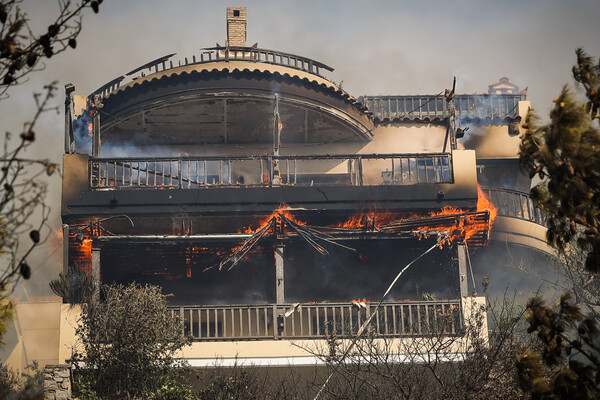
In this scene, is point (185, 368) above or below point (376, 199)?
below

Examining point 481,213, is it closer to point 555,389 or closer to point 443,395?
point 443,395

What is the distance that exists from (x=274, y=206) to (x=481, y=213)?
5039 mm

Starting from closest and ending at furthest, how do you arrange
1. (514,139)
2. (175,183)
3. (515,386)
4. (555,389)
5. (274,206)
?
(555,389), (515,386), (274,206), (175,183), (514,139)

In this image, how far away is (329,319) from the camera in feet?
77.8

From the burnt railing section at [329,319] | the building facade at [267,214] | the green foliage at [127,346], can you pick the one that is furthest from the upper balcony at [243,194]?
the green foliage at [127,346]

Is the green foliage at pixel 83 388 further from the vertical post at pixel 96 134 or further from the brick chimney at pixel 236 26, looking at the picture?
the brick chimney at pixel 236 26

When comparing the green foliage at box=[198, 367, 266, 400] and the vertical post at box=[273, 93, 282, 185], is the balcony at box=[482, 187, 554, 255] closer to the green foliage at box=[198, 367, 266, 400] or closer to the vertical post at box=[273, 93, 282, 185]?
the vertical post at box=[273, 93, 282, 185]

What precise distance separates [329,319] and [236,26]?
36.3 ft

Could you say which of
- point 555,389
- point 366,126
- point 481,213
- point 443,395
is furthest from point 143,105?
point 555,389

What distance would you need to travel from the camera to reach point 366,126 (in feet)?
91.8

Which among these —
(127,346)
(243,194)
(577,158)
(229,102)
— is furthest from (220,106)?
(577,158)

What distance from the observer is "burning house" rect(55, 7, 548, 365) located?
23672mm

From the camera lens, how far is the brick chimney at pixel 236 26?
30422 mm

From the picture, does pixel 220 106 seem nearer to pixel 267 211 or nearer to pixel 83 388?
pixel 267 211
